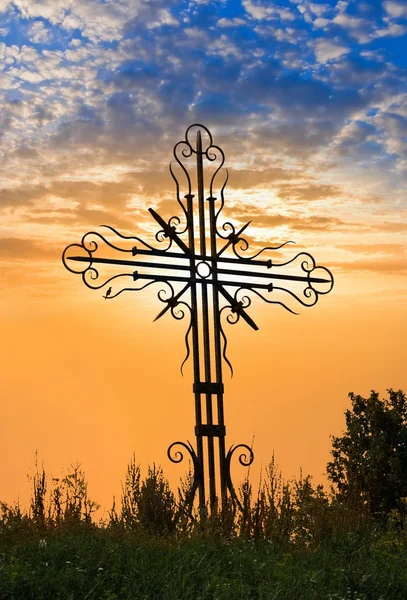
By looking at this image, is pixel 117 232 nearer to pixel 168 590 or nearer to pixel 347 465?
pixel 168 590

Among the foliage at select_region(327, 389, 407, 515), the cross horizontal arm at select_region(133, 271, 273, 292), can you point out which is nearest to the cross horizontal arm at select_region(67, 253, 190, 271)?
the cross horizontal arm at select_region(133, 271, 273, 292)

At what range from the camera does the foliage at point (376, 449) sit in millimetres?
13086

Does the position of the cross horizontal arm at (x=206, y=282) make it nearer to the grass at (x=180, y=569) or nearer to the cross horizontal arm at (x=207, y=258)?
the cross horizontal arm at (x=207, y=258)

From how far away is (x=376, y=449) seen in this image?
1328 centimetres

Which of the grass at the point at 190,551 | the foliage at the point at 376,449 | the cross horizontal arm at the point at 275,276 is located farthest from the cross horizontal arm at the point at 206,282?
the foliage at the point at 376,449

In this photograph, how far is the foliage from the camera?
515 inches

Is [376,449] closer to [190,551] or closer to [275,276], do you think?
[275,276]

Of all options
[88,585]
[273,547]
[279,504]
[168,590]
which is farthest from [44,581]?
[279,504]

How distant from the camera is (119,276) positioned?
804 centimetres

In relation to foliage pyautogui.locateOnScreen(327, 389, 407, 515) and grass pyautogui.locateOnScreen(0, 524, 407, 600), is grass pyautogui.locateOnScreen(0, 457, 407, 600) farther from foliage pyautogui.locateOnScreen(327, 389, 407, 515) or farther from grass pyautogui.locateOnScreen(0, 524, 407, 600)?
foliage pyautogui.locateOnScreen(327, 389, 407, 515)

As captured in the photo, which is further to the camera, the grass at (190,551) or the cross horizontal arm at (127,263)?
the cross horizontal arm at (127,263)

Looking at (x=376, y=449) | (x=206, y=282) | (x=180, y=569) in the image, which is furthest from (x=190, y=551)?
(x=376, y=449)

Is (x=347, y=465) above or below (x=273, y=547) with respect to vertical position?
above

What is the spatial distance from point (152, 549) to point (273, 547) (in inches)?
57.7
